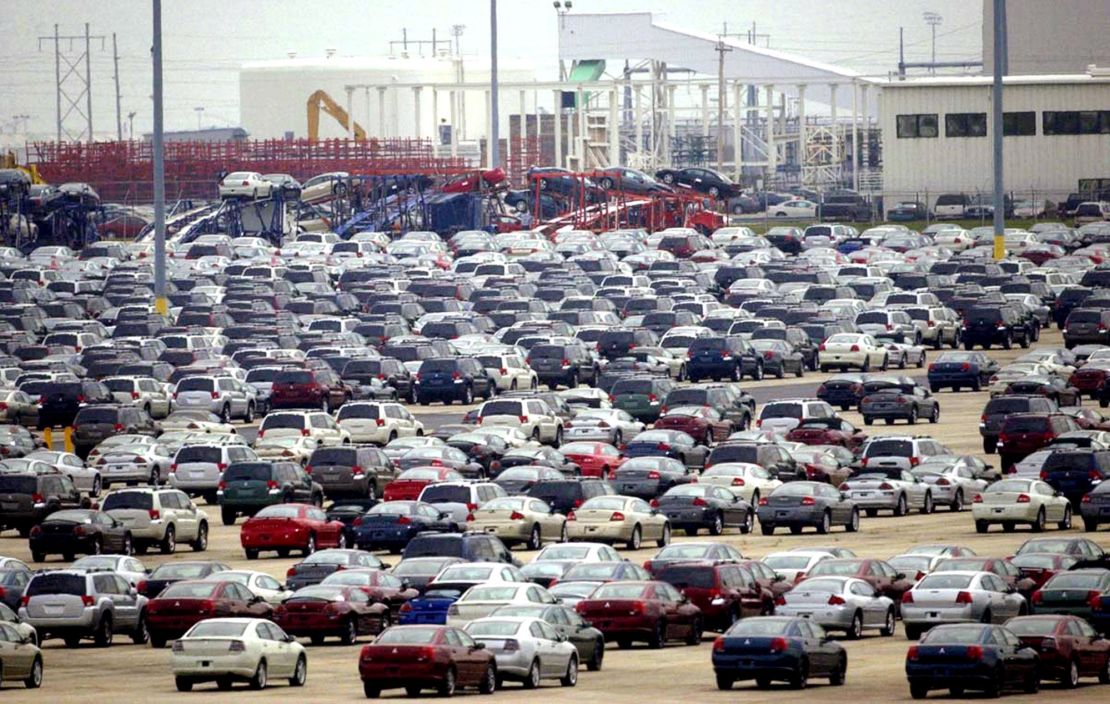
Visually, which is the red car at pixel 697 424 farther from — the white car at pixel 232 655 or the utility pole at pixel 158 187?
the utility pole at pixel 158 187

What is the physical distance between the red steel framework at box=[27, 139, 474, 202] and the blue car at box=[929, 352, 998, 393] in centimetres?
6624

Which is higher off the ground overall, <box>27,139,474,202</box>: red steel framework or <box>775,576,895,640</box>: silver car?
<box>27,139,474,202</box>: red steel framework

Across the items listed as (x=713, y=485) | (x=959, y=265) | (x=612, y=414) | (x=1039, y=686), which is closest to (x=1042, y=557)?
(x=1039, y=686)

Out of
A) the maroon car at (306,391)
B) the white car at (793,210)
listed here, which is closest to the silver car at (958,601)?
the maroon car at (306,391)

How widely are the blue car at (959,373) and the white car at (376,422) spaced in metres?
17.0

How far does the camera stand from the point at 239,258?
10719cm

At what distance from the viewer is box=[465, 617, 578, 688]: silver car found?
29.3 metres

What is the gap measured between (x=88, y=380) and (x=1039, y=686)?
38.5 meters

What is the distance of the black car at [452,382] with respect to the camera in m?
67.8

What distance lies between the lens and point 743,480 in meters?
47.6

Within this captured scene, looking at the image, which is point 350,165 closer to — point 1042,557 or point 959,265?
point 959,265

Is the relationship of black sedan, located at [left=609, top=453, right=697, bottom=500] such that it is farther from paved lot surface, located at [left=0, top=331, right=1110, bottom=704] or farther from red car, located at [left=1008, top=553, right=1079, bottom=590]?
red car, located at [left=1008, top=553, right=1079, bottom=590]

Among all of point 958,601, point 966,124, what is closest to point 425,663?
point 958,601

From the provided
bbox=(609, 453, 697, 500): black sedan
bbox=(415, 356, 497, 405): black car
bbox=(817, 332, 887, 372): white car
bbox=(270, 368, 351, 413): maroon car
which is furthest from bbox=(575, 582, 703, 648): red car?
bbox=(817, 332, 887, 372): white car
